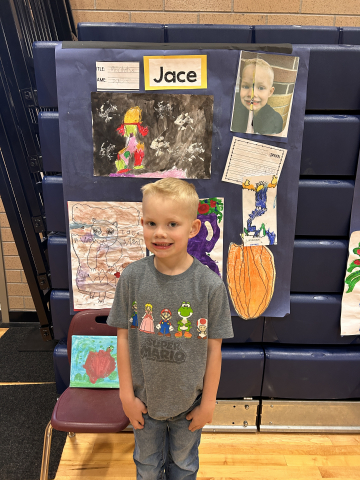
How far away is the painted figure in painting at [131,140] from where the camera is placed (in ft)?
4.29

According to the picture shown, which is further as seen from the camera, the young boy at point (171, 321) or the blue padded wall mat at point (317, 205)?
the blue padded wall mat at point (317, 205)

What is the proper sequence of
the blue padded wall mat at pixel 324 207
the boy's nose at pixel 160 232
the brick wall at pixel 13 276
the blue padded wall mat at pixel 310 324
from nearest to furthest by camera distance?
the boy's nose at pixel 160 232
the blue padded wall mat at pixel 324 207
the blue padded wall mat at pixel 310 324
the brick wall at pixel 13 276

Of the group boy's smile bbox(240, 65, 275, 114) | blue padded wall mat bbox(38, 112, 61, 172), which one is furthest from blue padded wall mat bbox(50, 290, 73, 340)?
boy's smile bbox(240, 65, 275, 114)

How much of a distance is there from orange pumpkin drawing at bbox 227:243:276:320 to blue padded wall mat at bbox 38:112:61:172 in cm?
83

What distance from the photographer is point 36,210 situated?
167cm

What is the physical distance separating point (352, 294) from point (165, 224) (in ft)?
3.54

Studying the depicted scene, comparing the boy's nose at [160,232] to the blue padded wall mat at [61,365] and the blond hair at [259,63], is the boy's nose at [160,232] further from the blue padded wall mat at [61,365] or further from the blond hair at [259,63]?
the blue padded wall mat at [61,365]

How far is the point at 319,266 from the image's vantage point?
1.48m

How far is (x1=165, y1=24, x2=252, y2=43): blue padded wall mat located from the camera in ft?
4.42

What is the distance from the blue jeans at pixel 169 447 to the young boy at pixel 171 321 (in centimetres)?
4

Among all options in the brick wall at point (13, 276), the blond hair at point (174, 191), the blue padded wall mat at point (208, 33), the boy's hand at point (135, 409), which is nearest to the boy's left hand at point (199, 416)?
the boy's hand at point (135, 409)

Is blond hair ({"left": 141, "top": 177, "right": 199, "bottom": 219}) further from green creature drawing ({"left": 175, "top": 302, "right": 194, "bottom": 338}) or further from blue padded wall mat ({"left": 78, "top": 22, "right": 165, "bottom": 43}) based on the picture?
blue padded wall mat ({"left": 78, "top": 22, "right": 165, "bottom": 43})

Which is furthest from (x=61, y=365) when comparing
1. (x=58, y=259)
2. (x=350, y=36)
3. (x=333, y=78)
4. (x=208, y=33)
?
(x=350, y=36)

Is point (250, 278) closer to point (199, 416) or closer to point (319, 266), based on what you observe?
point (319, 266)
